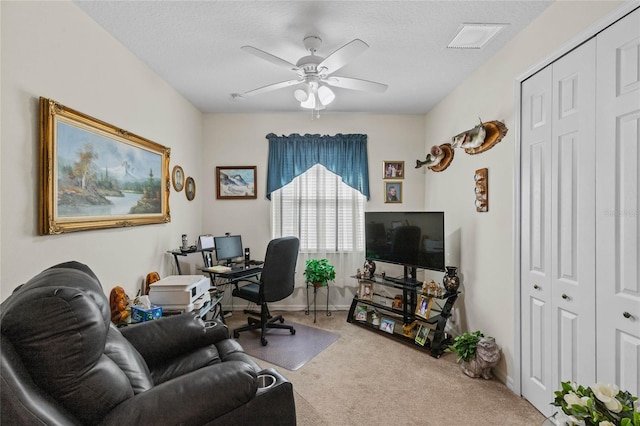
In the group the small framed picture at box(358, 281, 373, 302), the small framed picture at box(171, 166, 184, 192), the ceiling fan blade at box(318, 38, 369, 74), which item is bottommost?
the small framed picture at box(358, 281, 373, 302)

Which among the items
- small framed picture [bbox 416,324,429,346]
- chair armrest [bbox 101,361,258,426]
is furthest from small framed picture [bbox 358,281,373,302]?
chair armrest [bbox 101,361,258,426]

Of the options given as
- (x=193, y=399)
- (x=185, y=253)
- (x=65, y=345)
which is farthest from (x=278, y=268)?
(x=65, y=345)

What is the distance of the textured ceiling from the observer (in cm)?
196

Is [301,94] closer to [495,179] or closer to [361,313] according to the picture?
[495,179]

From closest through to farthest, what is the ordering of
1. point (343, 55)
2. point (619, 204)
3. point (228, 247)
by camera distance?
point (619, 204), point (343, 55), point (228, 247)

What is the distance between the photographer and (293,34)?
225 centimetres

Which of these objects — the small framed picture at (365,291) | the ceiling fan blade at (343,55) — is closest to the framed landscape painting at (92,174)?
the ceiling fan blade at (343,55)

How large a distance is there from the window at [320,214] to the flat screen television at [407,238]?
0.43 metres

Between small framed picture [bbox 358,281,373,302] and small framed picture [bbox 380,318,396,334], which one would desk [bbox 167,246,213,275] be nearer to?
small framed picture [bbox 358,281,373,302]

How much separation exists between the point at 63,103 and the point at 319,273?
2837 mm

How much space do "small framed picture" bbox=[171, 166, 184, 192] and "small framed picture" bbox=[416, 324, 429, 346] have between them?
9.80 ft

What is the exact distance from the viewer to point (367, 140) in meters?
4.22

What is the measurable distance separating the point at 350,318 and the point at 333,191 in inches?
65.3

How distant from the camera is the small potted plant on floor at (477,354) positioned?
8.07ft
